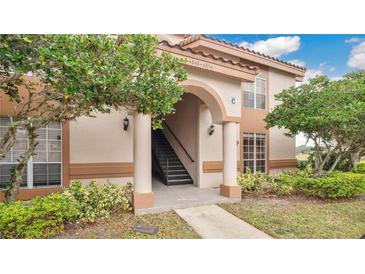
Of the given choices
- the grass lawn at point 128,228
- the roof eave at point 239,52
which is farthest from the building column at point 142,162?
the roof eave at point 239,52

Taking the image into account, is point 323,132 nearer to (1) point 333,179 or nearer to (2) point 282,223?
(1) point 333,179

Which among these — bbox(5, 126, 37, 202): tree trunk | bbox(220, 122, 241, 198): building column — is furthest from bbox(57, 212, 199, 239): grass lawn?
bbox(220, 122, 241, 198): building column

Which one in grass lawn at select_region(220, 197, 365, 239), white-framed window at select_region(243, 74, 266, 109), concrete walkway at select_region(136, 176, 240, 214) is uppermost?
white-framed window at select_region(243, 74, 266, 109)

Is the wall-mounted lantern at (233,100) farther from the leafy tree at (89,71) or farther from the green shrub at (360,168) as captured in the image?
the green shrub at (360,168)

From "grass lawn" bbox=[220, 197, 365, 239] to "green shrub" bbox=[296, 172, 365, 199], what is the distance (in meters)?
0.29

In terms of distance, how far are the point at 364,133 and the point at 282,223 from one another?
4.76 meters

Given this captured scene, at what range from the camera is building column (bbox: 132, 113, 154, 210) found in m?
5.57

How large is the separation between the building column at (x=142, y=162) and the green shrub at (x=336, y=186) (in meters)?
5.35

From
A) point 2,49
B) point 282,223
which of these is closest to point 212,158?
point 282,223

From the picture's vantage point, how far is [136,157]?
5621 millimetres

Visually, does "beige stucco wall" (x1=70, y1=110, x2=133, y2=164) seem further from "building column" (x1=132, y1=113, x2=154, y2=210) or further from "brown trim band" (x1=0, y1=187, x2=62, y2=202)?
"building column" (x1=132, y1=113, x2=154, y2=210)

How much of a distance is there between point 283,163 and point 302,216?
605 cm

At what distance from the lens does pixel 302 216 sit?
5.91 m
